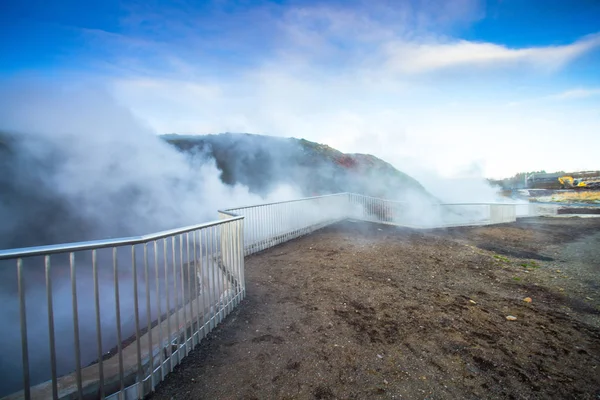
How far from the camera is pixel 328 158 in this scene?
90.1 feet

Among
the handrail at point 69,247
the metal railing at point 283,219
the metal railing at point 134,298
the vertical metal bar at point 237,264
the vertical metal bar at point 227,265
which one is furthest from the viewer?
the metal railing at point 283,219

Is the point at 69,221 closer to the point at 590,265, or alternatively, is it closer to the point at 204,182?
the point at 204,182

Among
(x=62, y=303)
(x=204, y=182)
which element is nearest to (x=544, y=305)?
(x=62, y=303)

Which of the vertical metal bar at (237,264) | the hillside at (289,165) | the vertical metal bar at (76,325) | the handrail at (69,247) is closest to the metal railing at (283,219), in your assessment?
the vertical metal bar at (237,264)

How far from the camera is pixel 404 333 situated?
331 cm

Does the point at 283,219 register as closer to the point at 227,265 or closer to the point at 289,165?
the point at 227,265

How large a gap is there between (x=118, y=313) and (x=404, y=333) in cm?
312

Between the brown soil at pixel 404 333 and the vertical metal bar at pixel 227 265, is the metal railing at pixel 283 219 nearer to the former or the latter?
the brown soil at pixel 404 333

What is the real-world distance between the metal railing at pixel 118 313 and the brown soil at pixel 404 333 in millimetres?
295

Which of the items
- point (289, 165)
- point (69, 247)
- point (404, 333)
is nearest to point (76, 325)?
point (69, 247)

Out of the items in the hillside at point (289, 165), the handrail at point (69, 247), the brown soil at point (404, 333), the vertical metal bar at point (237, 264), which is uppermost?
the hillside at point (289, 165)

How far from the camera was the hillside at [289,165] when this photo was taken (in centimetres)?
2002

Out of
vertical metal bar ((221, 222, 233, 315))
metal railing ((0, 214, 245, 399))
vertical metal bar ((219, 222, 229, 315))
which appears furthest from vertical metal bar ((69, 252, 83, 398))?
vertical metal bar ((221, 222, 233, 315))

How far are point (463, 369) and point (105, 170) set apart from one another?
14.6 metres
